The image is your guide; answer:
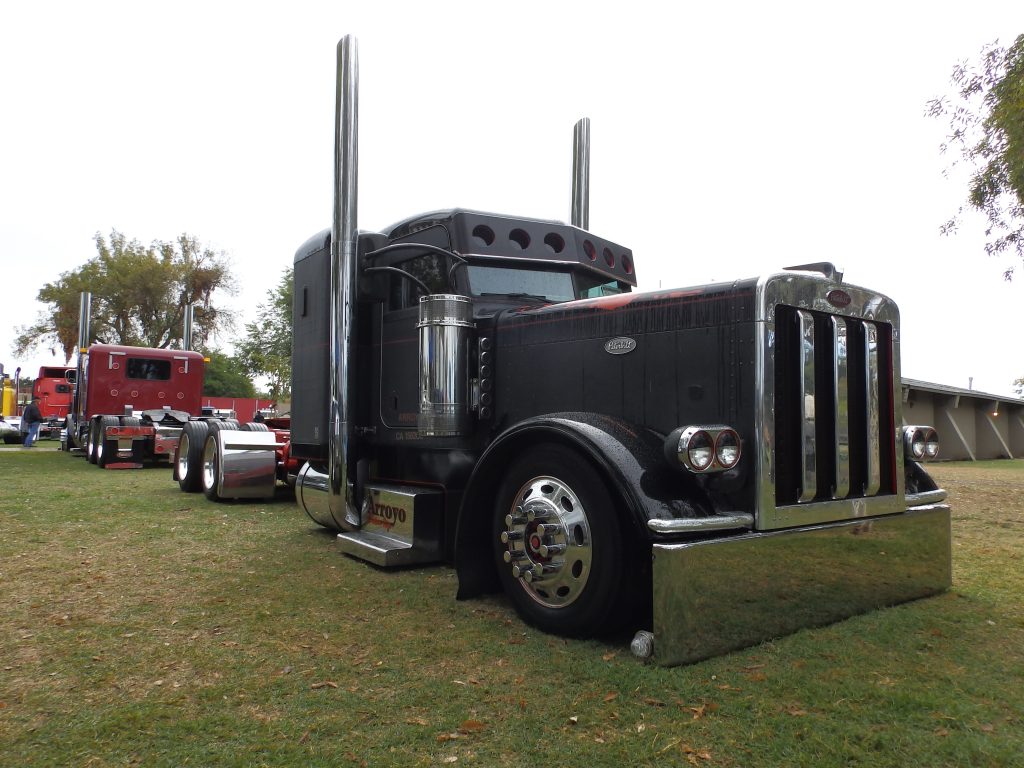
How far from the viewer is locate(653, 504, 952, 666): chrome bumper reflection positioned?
10.6 ft

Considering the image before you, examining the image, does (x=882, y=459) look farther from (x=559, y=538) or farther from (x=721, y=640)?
(x=559, y=538)

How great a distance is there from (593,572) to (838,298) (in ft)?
6.09

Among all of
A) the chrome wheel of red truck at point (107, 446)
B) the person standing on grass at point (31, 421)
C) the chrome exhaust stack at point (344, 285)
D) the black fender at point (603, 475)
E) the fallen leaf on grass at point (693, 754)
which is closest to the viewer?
the fallen leaf on grass at point (693, 754)

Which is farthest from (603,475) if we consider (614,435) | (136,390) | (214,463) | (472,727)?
(136,390)

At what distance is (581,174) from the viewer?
7.40m

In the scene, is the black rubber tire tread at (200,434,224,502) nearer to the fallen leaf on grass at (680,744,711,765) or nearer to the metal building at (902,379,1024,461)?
the fallen leaf on grass at (680,744,711,765)

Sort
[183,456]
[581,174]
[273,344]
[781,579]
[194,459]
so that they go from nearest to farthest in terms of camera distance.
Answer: [781,579], [581,174], [194,459], [183,456], [273,344]

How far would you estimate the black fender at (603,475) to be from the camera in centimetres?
340

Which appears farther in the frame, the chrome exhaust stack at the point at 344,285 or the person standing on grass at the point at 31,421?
the person standing on grass at the point at 31,421

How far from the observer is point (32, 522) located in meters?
7.12

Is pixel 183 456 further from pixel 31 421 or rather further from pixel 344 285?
pixel 31 421

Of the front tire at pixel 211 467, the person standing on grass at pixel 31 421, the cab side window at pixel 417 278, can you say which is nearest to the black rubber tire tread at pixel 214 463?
the front tire at pixel 211 467

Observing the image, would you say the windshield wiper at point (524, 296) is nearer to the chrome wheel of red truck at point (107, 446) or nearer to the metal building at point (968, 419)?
the chrome wheel of red truck at point (107, 446)

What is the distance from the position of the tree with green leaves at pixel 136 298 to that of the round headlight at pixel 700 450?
43840 millimetres
